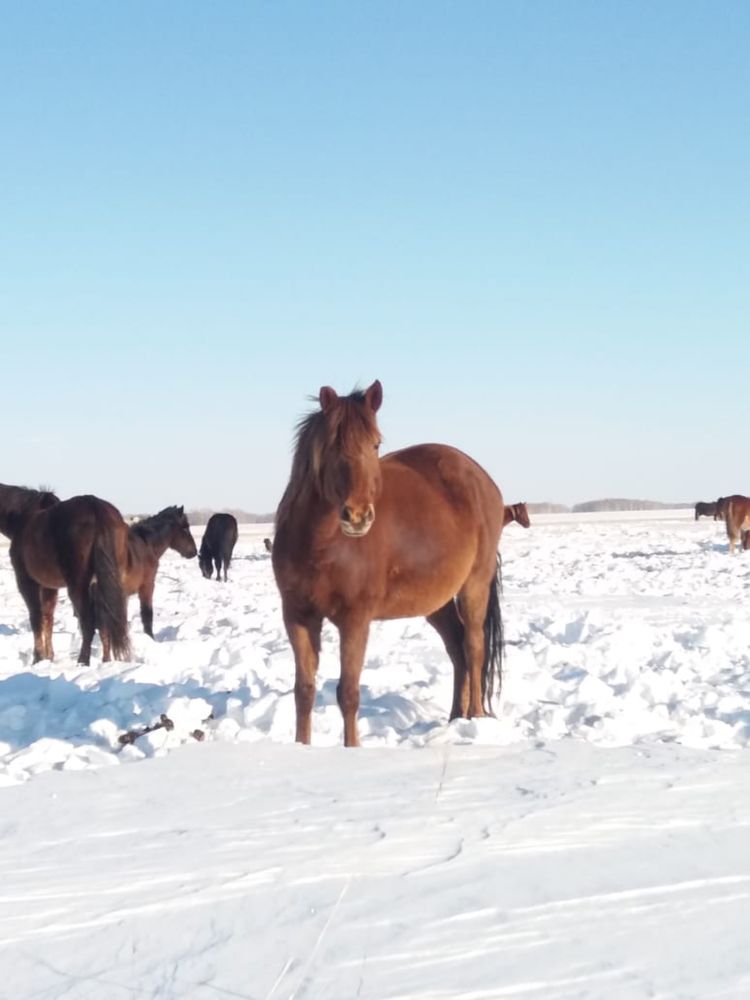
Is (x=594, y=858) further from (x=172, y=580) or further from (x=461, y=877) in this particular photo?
(x=172, y=580)

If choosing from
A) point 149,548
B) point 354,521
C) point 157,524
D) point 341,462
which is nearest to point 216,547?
point 157,524

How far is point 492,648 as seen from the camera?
21.1 ft

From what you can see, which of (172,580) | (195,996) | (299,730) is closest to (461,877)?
(195,996)

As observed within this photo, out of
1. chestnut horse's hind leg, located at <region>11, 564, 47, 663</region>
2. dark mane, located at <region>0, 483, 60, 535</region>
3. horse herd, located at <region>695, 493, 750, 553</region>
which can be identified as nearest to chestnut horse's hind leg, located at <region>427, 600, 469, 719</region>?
chestnut horse's hind leg, located at <region>11, 564, 47, 663</region>

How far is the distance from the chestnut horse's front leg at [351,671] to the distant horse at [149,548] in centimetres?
438

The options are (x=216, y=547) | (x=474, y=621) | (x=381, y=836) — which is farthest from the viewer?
(x=216, y=547)

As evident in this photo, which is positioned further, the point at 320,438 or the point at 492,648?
the point at 492,648

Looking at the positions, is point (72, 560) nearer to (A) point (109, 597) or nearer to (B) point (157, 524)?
(A) point (109, 597)

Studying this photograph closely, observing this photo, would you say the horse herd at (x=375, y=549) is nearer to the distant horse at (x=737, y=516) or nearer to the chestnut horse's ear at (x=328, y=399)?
the chestnut horse's ear at (x=328, y=399)

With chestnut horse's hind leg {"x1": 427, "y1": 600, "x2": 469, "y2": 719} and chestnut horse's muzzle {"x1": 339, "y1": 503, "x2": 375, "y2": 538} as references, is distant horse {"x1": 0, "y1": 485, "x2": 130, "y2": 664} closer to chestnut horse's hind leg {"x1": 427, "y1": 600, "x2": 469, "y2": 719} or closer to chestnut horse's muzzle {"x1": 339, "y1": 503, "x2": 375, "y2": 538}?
chestnut horse's hind leg {"x1": 427, "y1": 600, "x2": 469, "y2": 719}

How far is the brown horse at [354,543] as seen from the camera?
500 cm

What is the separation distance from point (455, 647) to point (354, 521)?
6.47ft

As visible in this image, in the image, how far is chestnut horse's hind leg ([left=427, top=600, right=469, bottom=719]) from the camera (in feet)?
20.3

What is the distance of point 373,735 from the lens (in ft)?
17.8
